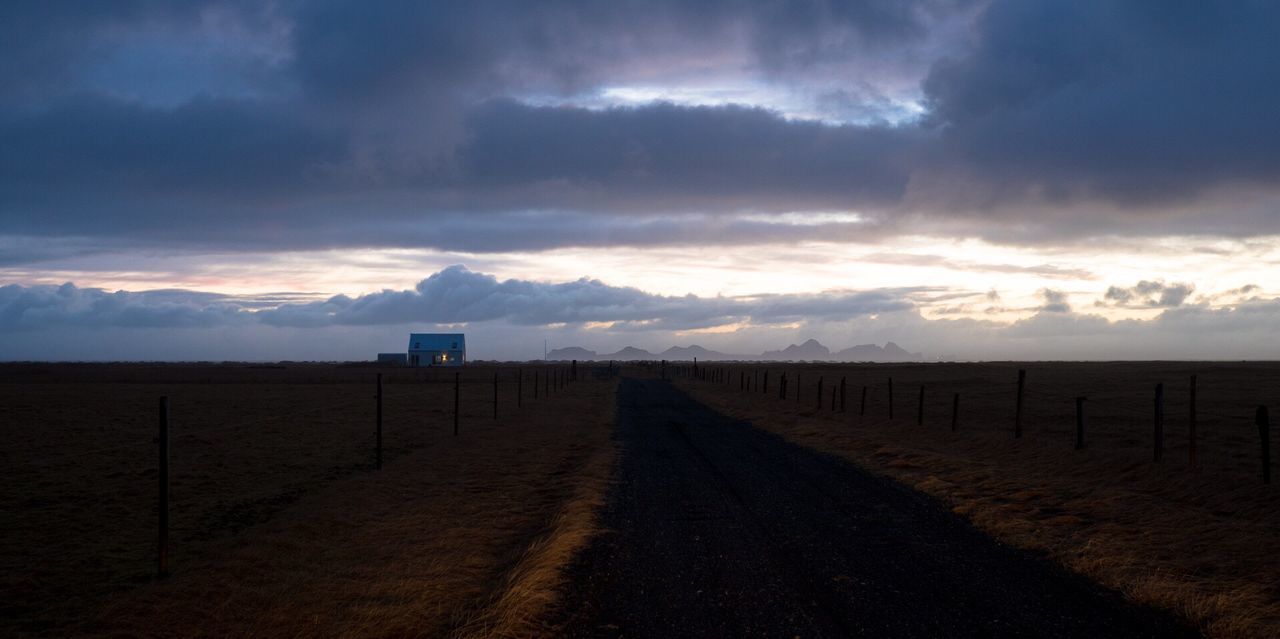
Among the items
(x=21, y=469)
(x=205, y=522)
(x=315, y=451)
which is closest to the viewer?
(x=205, y=522)

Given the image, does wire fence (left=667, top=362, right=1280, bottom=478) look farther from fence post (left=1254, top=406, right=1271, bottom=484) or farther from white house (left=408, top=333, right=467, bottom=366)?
white house (left=408, top=333, right=467, bottom=366)

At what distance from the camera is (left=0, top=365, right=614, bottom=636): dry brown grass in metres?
7.09

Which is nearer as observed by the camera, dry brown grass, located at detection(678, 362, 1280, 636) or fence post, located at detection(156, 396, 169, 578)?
dry brown grass, located at detection(678, 362, 1280, 636)

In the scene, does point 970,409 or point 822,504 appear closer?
point 822,504

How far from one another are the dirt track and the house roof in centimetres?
13946

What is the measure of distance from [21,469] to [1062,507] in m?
20.6

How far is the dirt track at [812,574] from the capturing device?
635cm

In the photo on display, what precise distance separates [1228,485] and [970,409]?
23.9m

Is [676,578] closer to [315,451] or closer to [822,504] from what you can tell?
[822,504]

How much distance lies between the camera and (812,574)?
25.5 feet

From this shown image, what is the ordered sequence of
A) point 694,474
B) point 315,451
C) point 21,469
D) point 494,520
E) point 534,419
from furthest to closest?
1. point 534,419
2. point 315,451
3. point 21,469
4. point 694,474
5. point 494,520

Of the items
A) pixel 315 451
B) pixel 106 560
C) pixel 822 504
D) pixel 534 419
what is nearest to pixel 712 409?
pixel 534 419

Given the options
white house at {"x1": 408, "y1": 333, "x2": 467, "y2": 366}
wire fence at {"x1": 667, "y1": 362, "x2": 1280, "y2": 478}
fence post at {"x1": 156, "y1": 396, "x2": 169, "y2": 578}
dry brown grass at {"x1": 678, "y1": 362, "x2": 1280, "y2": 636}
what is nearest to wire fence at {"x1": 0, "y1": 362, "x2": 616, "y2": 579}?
fence post at {"x1": 156, "y1": 396, "x2": 169, "y2": 578}

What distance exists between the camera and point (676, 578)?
768 centimetres
